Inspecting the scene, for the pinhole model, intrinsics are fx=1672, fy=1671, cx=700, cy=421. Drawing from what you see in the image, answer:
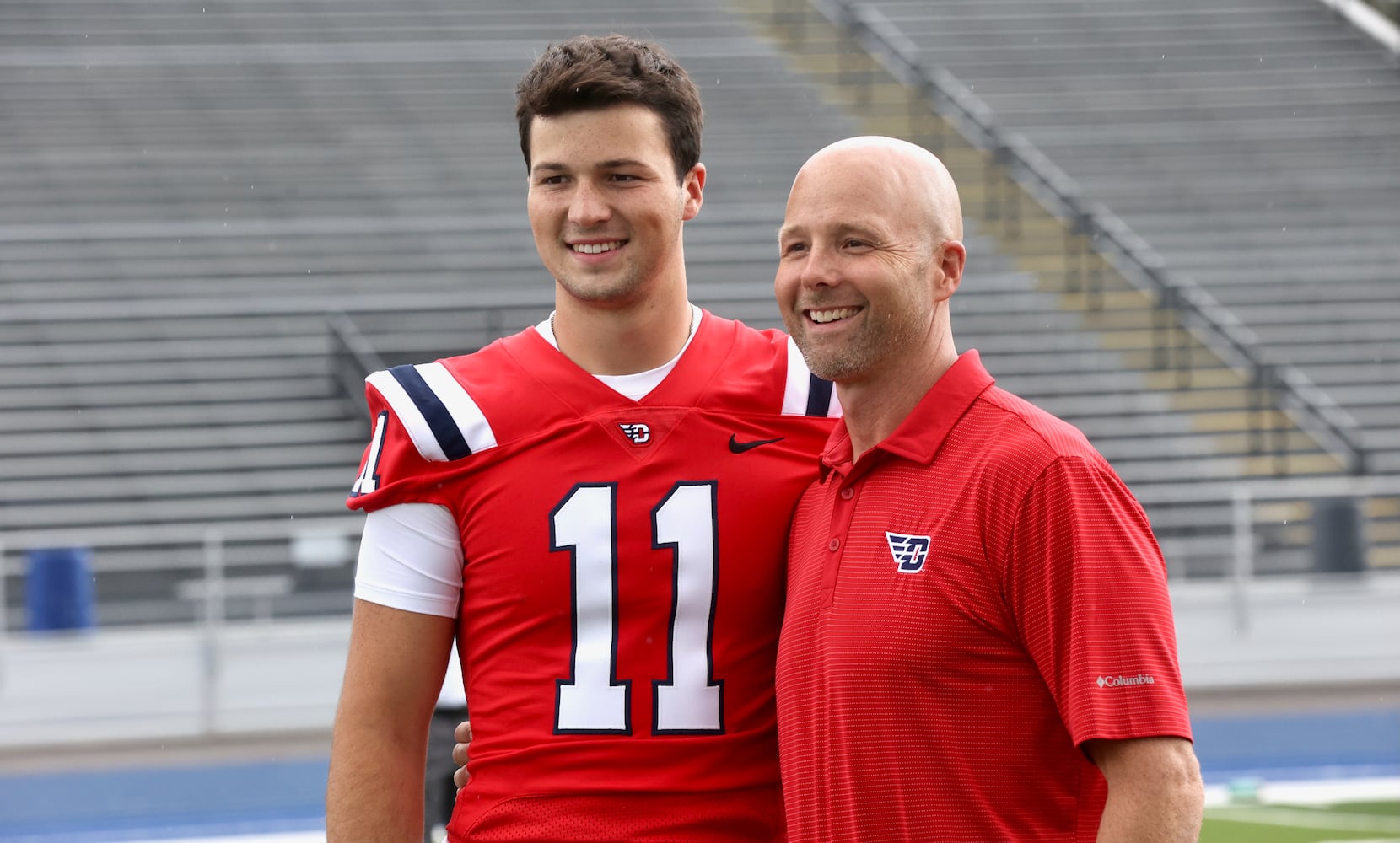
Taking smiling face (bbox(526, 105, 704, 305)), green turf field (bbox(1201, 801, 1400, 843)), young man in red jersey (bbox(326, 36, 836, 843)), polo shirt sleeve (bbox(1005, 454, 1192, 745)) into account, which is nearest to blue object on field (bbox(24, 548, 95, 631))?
green turf field (bbox(1201, 801, 1400, 843))

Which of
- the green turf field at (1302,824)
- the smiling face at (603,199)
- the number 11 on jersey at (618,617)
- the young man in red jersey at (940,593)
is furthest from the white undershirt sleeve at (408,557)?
the green turf field at (1302,824)

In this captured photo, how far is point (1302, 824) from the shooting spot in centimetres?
668

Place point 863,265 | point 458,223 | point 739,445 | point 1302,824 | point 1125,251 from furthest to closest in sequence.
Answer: point 458,223, point 1125,251, point 1302,824, point 739,445, point 863,265

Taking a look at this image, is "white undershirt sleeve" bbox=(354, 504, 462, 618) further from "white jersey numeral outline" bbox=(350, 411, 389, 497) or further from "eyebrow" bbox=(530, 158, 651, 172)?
"eyebrow" bbox=(530, 158, 651, 172)

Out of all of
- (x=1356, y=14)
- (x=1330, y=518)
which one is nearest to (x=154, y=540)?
(x=1330, y=518)

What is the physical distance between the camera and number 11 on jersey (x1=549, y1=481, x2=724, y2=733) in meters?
2.36

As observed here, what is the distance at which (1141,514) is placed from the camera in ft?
6.80

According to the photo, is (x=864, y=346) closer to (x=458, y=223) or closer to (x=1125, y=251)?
(x=1125, y=251)

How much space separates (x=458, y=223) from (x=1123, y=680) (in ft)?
40.9

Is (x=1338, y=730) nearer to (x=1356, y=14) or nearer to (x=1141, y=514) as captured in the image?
(x=1141, y=514)

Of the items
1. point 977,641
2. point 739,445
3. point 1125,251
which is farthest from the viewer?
point 1125,251

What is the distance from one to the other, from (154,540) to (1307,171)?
36.7 ft

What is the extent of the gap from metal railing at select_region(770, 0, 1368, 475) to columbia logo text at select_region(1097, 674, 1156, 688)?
9435 millimetres

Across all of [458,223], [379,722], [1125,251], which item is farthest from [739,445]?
[458,223]
